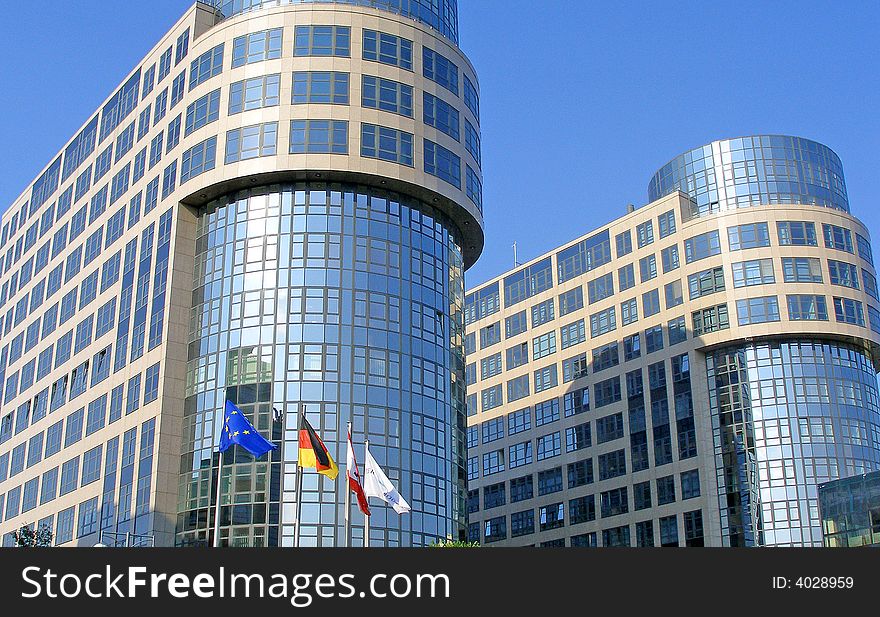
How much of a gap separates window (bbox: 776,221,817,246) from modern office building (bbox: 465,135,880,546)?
0.13m

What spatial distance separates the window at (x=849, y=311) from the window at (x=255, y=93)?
49.7 m

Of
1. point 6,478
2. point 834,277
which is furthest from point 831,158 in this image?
point 6,478

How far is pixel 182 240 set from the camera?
73500 millimetres

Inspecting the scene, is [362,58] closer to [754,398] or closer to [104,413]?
[104,413]

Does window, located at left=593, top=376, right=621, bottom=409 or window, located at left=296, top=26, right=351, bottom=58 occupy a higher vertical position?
window, located at left=296, top=26, right=351, bottom=58

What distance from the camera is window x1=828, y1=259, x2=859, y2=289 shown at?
95.4 meters

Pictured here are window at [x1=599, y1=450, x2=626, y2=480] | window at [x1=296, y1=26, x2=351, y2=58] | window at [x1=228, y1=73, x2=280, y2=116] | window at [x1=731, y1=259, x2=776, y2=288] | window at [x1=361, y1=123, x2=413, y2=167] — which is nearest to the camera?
window at [x1=361, y1=123, x2=413, y2=167]

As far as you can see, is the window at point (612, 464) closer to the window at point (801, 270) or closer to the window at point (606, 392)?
the window at point (606, 392)

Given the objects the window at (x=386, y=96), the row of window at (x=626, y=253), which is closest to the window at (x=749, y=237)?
the row of window at (x=626, y=253)

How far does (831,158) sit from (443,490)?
2150 inches

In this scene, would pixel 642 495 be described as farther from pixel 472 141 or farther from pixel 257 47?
pixel 257 47

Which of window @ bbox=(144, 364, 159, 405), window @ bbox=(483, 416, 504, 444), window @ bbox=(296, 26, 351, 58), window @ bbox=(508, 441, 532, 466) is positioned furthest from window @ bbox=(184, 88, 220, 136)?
window @ bbox=(483, 416, 504, 444)

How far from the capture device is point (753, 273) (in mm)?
95750

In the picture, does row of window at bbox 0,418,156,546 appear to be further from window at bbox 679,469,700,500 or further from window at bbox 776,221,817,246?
window at bbox 776,221,817,246
